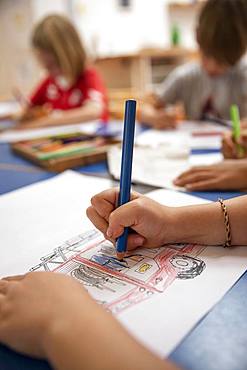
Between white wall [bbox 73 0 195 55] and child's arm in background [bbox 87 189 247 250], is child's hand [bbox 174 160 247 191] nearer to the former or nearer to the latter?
child's arm in background [bbox 87 189 247 250]

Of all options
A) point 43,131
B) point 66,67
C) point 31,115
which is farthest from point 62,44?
point 43,131

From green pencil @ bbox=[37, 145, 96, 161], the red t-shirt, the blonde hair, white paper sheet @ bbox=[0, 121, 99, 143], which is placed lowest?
green pencil @ bbox=[37, 145, 96, 161]

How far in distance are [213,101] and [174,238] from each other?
1044 millimetres

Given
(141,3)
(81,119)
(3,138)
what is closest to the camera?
(3,138)

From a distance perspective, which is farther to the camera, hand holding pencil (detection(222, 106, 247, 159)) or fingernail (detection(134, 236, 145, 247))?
hand holding pencil (detection(222, 106, 247, 159))

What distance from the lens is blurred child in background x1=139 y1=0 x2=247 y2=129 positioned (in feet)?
3.76

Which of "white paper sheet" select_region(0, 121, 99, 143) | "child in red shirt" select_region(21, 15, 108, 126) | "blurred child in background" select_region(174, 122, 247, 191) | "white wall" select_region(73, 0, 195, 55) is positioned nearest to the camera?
"blurred child in background" select_region(174, 122, 247, 191)

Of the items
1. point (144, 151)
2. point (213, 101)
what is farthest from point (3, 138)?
point (213, 101)

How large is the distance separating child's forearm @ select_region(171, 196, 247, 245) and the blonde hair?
1.17 metres

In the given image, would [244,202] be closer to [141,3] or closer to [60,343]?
[60,343]

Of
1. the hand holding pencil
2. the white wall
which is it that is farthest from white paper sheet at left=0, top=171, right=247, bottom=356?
the white wall

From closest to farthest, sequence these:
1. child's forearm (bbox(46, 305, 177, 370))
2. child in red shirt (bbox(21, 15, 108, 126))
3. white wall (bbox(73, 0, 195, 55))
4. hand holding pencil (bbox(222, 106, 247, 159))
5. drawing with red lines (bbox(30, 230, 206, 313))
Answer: child's forearm (bbox(46, 305, 177, 370)) < drawing with red lines (bbox(30, 230, 206, 313)) < hand holding pencil (bbox(222, 106, 247, 159)) < child in red shirt (bbox(21, 15, 108, 126)) < white wall (bbox(73, 0, 195, 55))

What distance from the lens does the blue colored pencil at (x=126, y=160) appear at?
39 cm

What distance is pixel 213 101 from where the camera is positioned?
4.57ft
